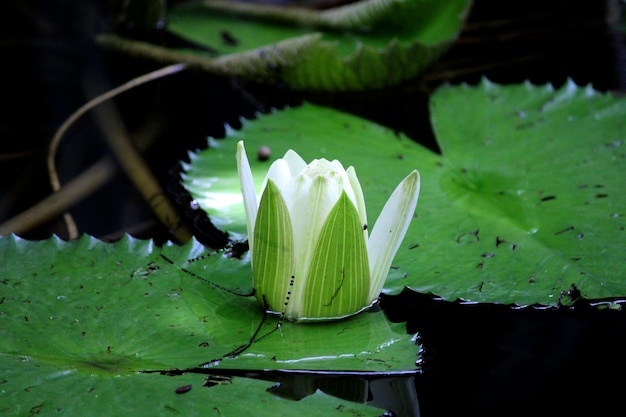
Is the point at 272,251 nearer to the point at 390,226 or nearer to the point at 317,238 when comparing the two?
the point at 317,238

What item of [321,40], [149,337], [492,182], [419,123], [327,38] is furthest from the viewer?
[327,38]

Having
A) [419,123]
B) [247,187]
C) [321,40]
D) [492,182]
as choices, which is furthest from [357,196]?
[321,40]

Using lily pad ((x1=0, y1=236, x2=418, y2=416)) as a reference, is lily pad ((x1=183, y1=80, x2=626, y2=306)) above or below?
above

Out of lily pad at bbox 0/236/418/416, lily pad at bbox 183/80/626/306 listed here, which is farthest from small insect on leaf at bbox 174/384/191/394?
lily pad at bbox 183/80/626/306

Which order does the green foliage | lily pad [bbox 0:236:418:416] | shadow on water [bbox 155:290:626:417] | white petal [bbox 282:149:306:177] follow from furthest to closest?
the green foliage < white petal [bbox 282:149:306:177] < shadow on water [bbox 155:290:626:417] < lily pad [bbox 0:236:418:416]

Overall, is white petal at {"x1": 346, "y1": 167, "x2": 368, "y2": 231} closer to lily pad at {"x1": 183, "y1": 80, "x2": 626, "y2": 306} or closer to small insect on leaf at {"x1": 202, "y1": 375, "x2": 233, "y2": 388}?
lily pad at {"x1": 183, "y1": 80, "x2": 626, "y2": 306}
